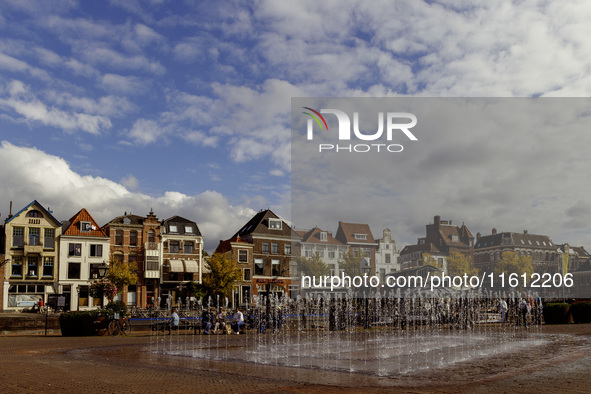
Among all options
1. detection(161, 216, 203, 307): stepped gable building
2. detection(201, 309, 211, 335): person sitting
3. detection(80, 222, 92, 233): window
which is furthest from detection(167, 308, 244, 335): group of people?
detection(80, 222, 92, 233): window

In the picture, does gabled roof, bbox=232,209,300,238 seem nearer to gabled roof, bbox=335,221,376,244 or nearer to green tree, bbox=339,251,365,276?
gabled roof, bbox=335,221,376,244

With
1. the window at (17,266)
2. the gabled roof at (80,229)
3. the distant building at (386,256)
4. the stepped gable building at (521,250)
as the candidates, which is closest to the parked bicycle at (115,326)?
the window at (17,266)

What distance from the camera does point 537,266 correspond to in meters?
65.4

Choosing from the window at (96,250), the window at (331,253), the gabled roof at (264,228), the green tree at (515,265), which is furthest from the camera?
the gabled roof at (264,228)

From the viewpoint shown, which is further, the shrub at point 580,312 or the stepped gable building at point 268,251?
the stepped gable building at point 268,251

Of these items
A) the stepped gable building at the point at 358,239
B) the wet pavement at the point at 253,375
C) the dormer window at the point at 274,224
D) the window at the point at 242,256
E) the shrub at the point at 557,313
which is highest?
the dormer window at the point at 274,224

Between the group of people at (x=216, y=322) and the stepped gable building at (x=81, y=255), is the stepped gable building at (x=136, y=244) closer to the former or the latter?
the stepped gable building at (x=81, y=255)

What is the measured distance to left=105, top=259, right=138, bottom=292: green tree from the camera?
53.0 m

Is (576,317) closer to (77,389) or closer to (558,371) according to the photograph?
(558,371)

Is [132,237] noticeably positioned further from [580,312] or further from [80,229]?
[580,312]

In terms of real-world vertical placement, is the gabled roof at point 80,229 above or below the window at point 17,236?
above

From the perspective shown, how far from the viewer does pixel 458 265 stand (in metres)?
52.0

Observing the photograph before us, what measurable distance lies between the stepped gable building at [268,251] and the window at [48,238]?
749 inches

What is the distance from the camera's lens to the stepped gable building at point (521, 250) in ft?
220
